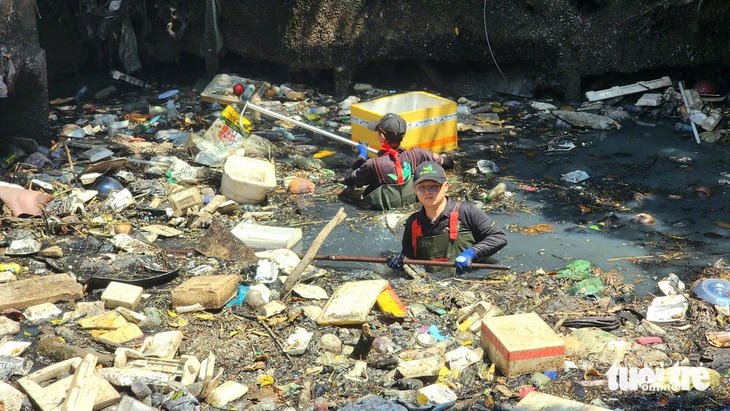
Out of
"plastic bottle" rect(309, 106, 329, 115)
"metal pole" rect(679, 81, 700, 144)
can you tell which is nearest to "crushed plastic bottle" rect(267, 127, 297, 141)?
"plastic bottle" rect(309, 106, 329, 115)

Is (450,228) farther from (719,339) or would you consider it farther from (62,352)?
(62,352)

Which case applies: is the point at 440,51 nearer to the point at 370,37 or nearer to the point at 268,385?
the point at 370,37

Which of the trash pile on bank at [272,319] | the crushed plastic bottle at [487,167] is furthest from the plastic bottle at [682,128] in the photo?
the crushed plastic bottle at [487,167]

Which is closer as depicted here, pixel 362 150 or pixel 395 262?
pixel 395 262

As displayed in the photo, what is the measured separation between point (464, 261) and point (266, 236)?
1.82m

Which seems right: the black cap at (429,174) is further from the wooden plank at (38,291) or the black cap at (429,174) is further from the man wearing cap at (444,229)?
the wooden plank at (38,291)

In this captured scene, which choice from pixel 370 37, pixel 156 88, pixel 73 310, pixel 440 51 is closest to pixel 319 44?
pixel 370 37

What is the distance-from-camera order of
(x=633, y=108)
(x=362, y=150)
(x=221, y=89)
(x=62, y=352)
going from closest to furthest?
(x=62, y=352) → (x=362, y=150) → (x=633, y=108) → (x=221, y=89)

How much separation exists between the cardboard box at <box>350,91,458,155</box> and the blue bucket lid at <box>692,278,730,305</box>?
3.72m

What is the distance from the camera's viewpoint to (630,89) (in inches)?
371

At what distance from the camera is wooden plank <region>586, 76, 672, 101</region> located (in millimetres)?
9383

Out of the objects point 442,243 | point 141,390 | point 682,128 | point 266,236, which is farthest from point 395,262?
point 682,128

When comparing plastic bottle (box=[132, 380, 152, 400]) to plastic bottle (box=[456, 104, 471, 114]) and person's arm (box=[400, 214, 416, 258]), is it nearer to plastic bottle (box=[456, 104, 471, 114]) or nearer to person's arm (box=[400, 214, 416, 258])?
person's arm (box=[400, 214, 416, 258])

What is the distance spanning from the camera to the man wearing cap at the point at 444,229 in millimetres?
5066
